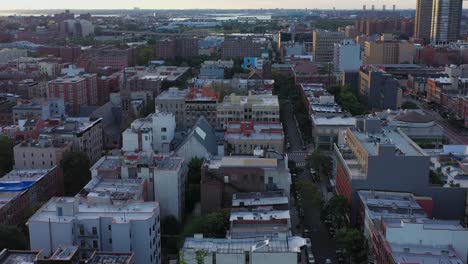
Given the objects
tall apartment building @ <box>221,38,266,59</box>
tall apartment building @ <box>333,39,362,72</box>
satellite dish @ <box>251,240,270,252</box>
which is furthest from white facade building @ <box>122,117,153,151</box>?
tall apartment building @ <box>221,38,266,59</box>

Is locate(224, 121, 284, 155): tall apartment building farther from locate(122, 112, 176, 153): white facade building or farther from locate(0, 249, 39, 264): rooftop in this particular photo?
locate(0, 249, 39, 264): rooftop

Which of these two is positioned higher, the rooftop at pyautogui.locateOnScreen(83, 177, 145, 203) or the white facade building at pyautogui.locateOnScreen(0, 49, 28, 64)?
the white facade building at pyautogui.locateOnScreen(0, 49, 28, 64)

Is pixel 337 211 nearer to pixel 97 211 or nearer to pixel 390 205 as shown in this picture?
pixel 390 205

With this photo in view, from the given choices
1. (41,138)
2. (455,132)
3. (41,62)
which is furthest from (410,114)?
(41,62)

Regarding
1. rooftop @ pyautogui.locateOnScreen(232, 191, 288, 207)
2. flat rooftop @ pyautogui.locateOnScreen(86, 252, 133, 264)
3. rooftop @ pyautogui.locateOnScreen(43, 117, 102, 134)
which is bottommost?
rooftop @ pyautogui.locateOnScreen(232, 191, 288, 207)

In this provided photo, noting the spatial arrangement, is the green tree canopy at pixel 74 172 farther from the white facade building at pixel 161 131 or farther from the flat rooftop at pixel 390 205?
the flat rooftop at pixel 390 205

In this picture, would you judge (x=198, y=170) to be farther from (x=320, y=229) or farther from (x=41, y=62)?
(x=41, y=62)

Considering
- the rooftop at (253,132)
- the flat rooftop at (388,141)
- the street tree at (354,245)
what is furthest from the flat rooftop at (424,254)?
the rooftop at (253,132)
